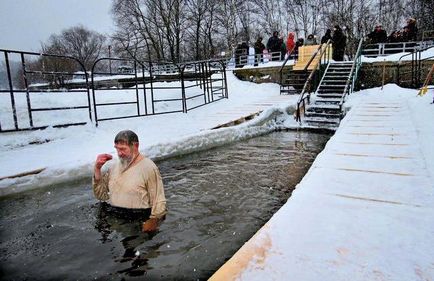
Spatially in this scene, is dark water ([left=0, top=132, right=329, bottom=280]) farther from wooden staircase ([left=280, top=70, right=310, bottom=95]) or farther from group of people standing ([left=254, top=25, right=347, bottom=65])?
group of people standing ([left=254, top=25, right=347, bottom=65])

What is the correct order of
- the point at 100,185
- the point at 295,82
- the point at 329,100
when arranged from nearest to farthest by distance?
1. the point at 100,185
2. the point at 329,100
3. the point at 295,82

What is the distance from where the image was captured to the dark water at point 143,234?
9.53 feet

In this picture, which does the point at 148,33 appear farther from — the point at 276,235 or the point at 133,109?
the point at 276,235

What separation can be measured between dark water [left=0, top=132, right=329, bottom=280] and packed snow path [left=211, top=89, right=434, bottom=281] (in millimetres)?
708

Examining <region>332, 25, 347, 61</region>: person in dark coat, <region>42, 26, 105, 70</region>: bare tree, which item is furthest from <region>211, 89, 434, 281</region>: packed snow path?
<region>42, 26, 105, 70</region>: bare tree

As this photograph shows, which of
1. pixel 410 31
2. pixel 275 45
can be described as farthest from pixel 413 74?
pixel 275 45

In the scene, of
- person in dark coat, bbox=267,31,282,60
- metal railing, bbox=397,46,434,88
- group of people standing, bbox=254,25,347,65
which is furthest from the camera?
person in dark coat, bbox=267,31,282,60

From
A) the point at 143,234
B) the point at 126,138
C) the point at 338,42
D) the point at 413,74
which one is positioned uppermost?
the point at 338,42

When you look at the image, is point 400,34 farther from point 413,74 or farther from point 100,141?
point 100,141

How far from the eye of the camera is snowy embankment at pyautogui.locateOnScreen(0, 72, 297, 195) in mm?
5383

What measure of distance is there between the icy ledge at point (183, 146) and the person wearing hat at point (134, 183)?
6.89 feet

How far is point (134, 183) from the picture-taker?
3455 mm

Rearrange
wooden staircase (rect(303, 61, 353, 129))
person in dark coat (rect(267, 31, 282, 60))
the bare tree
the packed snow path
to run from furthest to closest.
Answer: the bare tree, person in dark coat (rect(267, 31, 282, 60)), wooden staircase (rect(303, 61, 353, 129)), the packed snow path

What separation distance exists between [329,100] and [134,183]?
9856mm
